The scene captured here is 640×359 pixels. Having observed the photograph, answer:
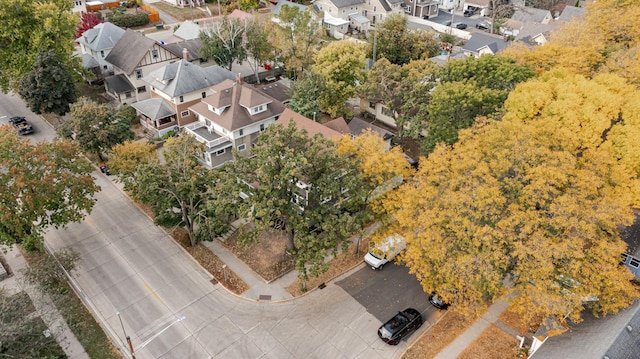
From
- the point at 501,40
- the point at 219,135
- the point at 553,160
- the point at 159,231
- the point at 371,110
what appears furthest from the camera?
the point at 501,40

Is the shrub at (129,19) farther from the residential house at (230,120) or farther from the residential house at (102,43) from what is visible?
the residential house at (230,120)

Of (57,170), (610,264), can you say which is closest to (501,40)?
(610,264)

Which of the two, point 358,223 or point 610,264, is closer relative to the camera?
point 610,264

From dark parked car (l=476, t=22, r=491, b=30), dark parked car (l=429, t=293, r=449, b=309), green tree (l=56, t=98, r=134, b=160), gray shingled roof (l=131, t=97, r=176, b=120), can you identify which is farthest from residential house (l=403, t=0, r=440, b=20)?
dark parked car (l=429, t=293, r=449, b=309)

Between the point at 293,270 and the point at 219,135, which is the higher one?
the point at 219,135

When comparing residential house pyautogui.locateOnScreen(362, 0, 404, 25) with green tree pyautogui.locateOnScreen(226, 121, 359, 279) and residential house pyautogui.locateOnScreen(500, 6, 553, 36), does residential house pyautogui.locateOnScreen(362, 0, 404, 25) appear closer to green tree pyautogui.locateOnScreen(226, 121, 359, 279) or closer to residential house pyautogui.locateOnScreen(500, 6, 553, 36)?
residential house pyautogui.locateOnScreen(500, 6, 553, 36)

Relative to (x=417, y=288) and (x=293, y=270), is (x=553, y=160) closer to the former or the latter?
(x=417, y=288)

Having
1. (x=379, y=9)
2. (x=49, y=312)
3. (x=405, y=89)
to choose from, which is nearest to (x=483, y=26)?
(x=379, y=9)

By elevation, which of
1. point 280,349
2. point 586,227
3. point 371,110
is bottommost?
point 280,349
